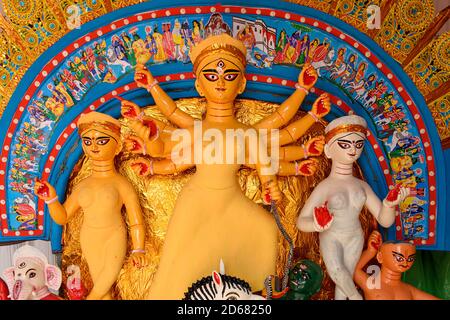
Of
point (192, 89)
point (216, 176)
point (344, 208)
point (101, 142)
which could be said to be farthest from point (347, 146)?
point (101, 142)

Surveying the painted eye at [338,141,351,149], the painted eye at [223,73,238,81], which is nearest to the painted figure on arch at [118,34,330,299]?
the painted eye at [223,73,238,81]

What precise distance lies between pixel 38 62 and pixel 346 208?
5.06ft

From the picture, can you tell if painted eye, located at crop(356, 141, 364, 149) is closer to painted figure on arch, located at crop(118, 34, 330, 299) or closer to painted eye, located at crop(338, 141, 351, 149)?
painted eye, located at crop(338, 141, 351, 149)

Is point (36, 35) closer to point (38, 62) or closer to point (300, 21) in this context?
point (38, 62)

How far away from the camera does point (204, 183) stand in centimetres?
258

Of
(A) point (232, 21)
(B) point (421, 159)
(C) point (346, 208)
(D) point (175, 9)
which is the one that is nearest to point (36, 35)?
(D) point (175, 9)

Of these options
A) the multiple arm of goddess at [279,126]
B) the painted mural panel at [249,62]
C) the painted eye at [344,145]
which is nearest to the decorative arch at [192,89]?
the painted mural panel at [249,62]

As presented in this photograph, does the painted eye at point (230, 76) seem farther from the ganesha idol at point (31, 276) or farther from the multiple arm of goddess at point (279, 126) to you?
the ganesha idol at point (31, 276)

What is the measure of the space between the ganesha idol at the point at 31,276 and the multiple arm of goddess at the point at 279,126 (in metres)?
0.57

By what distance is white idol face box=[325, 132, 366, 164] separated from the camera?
2.60 meters

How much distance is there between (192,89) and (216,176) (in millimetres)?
487

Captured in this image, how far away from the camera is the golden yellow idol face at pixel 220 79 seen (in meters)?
2.53

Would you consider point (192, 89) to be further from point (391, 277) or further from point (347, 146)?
point (391, 277)

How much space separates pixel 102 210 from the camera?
260cm
